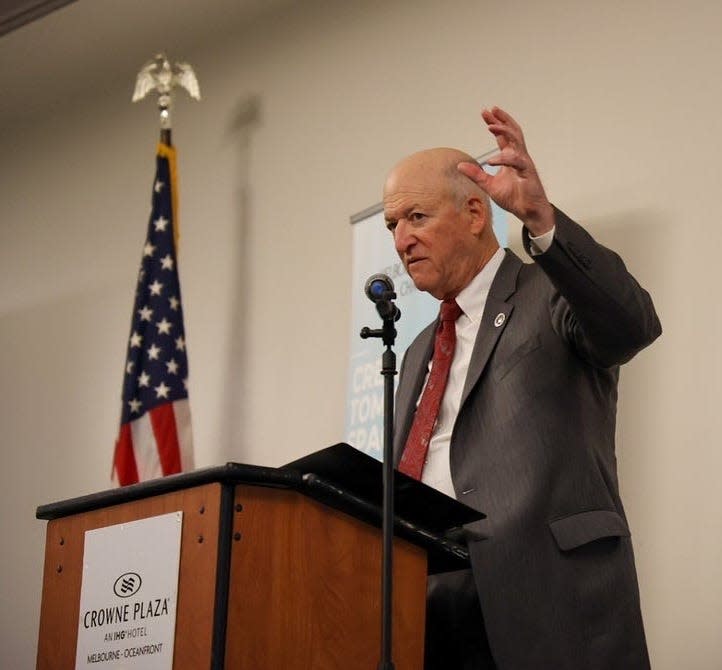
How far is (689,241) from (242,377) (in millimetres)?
2238

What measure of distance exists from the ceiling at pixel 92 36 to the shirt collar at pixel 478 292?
2.90 m

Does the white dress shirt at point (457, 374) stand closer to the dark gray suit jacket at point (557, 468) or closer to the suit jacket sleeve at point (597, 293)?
the dark gray suit jacket at point (557, 468)

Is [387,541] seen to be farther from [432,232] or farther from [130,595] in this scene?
[432,232]

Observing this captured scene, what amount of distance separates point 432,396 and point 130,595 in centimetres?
97

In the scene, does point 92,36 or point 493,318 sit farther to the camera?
point 92,36

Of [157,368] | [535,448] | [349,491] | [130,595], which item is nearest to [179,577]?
[130,595]

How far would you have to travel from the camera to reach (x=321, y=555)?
8.09ft

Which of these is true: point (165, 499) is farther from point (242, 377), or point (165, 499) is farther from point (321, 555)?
point (242, 377)

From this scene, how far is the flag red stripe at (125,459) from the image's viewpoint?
529 cm

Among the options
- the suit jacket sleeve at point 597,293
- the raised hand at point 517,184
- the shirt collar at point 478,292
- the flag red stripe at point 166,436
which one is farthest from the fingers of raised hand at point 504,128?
the flag red stripe at point 166,436

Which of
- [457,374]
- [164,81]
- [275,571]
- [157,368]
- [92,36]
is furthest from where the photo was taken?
[92,36]

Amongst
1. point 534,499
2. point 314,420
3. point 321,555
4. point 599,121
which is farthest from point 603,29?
point 321,555

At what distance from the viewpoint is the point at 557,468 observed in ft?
9.17

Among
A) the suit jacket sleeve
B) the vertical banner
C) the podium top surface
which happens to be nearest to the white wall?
the vertical banner
